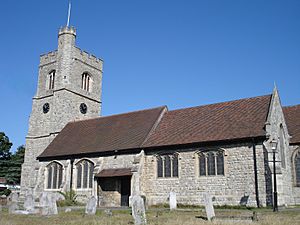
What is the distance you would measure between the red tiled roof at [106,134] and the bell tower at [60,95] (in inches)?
116

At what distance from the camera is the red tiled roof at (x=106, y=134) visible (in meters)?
28.3

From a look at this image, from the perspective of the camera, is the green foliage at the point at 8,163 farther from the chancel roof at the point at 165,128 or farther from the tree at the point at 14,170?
the chancel roof at the point at 165,128

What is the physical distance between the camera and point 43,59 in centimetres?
4172

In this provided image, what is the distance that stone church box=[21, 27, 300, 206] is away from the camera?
2238 cm

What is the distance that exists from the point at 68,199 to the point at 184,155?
34.3ft

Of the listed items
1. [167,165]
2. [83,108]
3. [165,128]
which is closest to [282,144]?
[167,165]

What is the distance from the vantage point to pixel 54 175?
104ft

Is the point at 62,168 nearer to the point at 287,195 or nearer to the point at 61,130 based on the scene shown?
the point at 61,130

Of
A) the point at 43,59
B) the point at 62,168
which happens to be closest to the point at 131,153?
the point at 62,168

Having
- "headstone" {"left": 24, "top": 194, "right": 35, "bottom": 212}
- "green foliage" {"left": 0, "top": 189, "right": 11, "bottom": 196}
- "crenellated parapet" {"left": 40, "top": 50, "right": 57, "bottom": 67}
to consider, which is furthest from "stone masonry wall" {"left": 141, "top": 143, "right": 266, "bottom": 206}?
"green foliage" {"left": 0, "top": 189, "right": 11, "bottom": 196}

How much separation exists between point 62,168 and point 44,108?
10623 millimetres

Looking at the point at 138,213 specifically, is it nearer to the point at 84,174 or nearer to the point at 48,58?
the point at 84,174

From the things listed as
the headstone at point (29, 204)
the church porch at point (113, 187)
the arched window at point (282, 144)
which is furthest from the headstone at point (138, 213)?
the arched window at point (282, 144)

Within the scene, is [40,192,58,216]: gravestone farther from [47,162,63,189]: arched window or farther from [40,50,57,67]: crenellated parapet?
[40,50,57,67]: crenellated parapet
